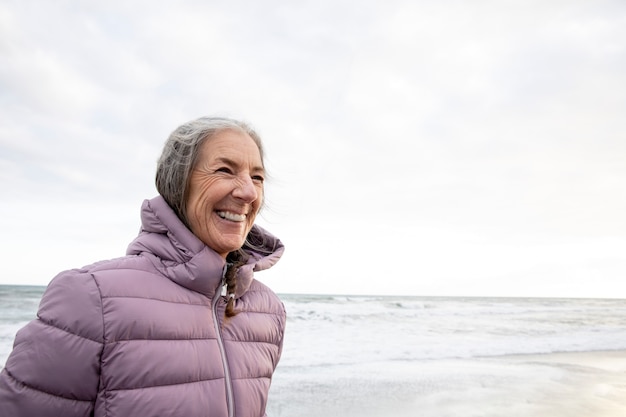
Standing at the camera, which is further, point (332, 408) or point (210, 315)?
point (332, 408)

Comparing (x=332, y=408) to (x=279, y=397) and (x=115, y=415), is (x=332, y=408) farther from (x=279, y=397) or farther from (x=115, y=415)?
(x=115, y=415)

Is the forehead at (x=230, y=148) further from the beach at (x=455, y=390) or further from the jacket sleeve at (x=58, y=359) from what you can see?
the beach at (x=455, y=390)

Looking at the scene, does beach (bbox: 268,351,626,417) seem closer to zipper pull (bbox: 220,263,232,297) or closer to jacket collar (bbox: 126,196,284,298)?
zipper pull (bbox: 220,263,232,297)

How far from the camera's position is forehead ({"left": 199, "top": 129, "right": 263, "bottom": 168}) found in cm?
162

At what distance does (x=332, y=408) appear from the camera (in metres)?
5.66

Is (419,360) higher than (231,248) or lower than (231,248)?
lower

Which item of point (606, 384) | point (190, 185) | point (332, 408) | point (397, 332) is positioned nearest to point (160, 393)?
point (190, 185)

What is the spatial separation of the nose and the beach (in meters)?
4.35

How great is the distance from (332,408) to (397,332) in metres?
9.43

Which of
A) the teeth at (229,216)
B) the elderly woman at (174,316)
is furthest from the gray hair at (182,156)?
the teeth at (229,216)

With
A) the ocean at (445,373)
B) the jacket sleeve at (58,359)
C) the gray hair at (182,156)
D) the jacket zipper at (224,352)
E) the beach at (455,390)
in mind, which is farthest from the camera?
the ocean at (445,373)

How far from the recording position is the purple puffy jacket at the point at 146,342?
4.07 feet

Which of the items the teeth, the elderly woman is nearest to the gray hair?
the elderly woman

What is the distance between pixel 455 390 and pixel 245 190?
6004mm
